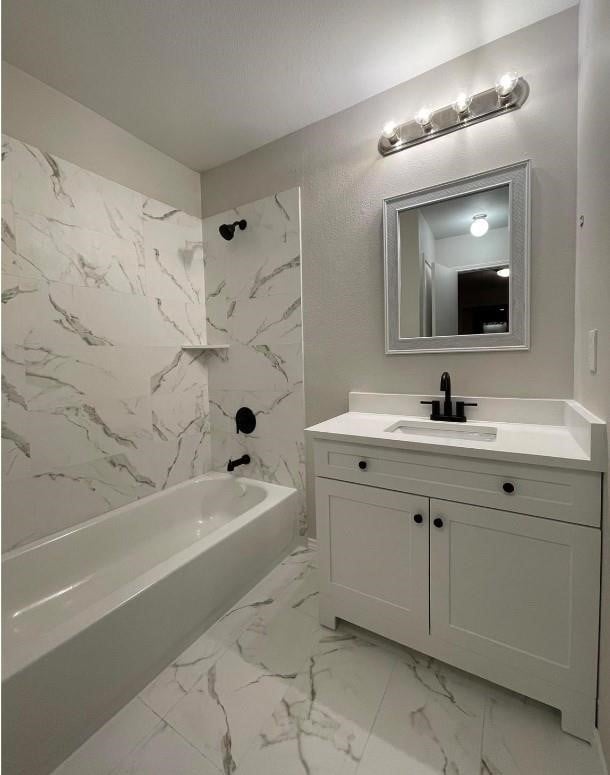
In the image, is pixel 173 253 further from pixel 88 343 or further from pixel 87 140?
pixel 88 343

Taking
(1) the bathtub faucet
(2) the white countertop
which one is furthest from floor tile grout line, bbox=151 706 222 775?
(1) the bathtub faucet

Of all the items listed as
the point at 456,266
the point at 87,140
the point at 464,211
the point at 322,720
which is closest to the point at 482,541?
the point at 322,720

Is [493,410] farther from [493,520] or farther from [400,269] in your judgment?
[400,269]

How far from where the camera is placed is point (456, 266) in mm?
Result: 1818

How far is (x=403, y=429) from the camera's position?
1.84 meters

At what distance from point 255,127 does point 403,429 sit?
1.81 meters

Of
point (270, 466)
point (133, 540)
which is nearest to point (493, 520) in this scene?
point (270, 466)

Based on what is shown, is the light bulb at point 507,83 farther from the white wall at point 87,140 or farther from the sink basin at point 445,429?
the white wall at point 87,140

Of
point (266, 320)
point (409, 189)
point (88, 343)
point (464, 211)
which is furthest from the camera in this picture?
point (266, 320)

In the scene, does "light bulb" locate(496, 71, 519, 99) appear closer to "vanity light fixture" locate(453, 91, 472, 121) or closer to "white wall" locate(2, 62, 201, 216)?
"vanity light fixture" locate(453, 91, 472, 121)

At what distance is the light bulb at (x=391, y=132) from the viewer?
6.13ft

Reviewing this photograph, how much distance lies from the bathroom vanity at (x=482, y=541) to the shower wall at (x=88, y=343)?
1.18 meters

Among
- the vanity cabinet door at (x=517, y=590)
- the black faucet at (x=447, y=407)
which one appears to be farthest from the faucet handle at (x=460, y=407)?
the vanity cabinet door at (x=517, y=590)

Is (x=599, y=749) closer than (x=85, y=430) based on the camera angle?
Yes
